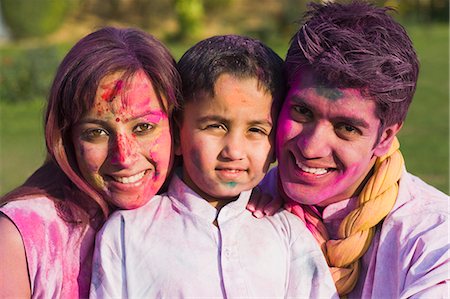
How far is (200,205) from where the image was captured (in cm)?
312

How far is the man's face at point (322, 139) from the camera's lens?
9.86 ft

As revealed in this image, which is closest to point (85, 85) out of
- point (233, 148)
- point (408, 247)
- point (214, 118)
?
point (214, 118)

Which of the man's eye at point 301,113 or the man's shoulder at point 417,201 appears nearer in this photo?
the man's eye at point 301,113

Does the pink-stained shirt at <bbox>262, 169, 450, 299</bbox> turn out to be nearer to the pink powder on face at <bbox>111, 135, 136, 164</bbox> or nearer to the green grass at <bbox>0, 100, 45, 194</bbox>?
the pink powder on face at <bbox>111, 135, 136, 164</bbox>

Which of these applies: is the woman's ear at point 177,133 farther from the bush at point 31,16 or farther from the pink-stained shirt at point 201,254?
the bush at point 31,16

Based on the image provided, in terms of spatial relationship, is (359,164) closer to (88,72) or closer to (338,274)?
(338,274)

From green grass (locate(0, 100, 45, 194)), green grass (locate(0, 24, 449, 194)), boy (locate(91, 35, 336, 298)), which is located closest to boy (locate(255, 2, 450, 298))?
boy (locate(91, 35, 336, 298))

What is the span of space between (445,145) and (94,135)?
8772 mm

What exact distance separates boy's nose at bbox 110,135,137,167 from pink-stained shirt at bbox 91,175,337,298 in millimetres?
237

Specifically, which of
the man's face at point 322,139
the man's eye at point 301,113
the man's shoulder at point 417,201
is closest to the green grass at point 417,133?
the man's shoulder at point 417,201

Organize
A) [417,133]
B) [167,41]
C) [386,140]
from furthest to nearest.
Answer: [167,41] < [417,133] < [386,140]

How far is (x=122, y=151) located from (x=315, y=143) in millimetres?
758

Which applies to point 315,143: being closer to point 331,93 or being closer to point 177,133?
point 331,93

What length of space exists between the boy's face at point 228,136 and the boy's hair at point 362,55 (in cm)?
23
